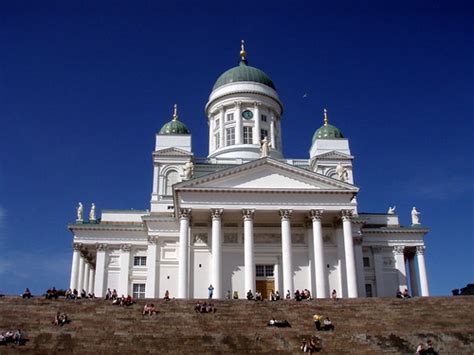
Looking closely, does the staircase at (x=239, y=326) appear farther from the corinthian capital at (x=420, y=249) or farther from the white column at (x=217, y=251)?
the corinthian capital at (x=420, y=249)

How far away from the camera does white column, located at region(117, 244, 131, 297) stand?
4891 centimetres

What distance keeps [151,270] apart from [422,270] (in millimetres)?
23998

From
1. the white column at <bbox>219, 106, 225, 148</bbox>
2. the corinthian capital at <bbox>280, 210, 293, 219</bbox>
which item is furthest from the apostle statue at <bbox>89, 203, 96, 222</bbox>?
the corinthian capital at <bbox>280, 210, 293, 219</bbox>

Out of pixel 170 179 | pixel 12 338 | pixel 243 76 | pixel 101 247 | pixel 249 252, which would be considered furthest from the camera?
pixel 243 76

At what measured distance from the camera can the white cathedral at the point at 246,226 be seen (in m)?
40.9

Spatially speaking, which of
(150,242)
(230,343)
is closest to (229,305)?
(230,343)

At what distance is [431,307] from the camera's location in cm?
3262

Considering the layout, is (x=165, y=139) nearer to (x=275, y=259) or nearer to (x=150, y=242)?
(x=150, y=242)

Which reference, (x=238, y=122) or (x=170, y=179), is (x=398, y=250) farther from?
(x=170, y=179)

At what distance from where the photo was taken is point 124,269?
164 ft

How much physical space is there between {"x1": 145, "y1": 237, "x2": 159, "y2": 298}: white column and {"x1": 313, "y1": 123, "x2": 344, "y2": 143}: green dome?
20.3m

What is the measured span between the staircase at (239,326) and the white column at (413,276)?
720 inches

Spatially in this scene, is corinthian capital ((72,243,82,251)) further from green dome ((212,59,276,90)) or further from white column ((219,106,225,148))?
green dome ((212,59,276,90))

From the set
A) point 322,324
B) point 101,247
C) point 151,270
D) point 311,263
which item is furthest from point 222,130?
point 322,324
